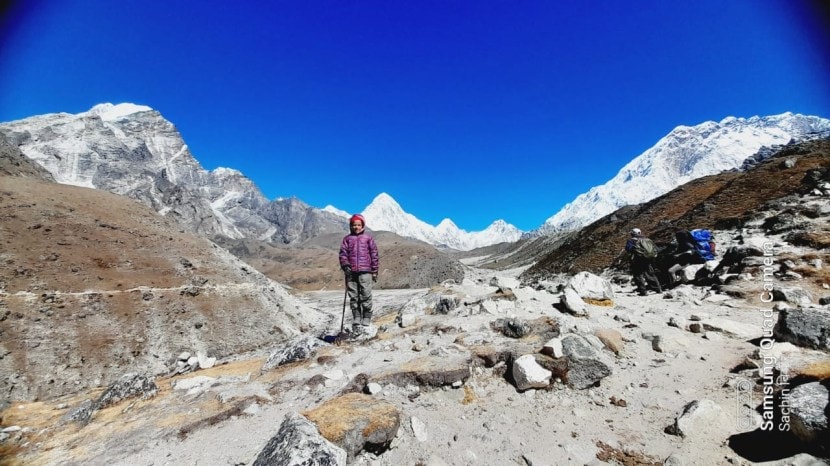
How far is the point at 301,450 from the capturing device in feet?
14.3

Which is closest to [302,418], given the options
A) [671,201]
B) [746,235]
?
[746,235]

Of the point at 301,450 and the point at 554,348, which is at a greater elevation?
the point at 554,348

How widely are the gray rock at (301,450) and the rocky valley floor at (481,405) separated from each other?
1.64 ft

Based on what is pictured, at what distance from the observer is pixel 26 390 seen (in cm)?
2367

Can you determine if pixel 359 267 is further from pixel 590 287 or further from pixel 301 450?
pixel 590 287

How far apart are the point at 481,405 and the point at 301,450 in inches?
138

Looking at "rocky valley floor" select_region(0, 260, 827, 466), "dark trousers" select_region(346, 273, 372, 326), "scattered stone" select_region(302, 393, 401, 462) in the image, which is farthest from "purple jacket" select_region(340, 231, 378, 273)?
"scattered stone" select_region(302, 393, 401, 462)

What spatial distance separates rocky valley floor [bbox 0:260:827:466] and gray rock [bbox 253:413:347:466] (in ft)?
1.64

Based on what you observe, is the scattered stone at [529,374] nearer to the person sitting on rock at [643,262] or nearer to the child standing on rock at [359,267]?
the child standing on rock at [359,267]

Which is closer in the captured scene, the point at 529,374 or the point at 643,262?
the point at 529,374

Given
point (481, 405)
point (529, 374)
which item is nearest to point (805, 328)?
point (529, 374)

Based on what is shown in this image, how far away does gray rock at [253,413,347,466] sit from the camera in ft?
14.1

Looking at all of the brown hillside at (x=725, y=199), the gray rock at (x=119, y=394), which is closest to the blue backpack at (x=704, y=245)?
the brown hillside at (x=725, y=199)

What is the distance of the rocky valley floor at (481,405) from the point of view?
5266 mm
